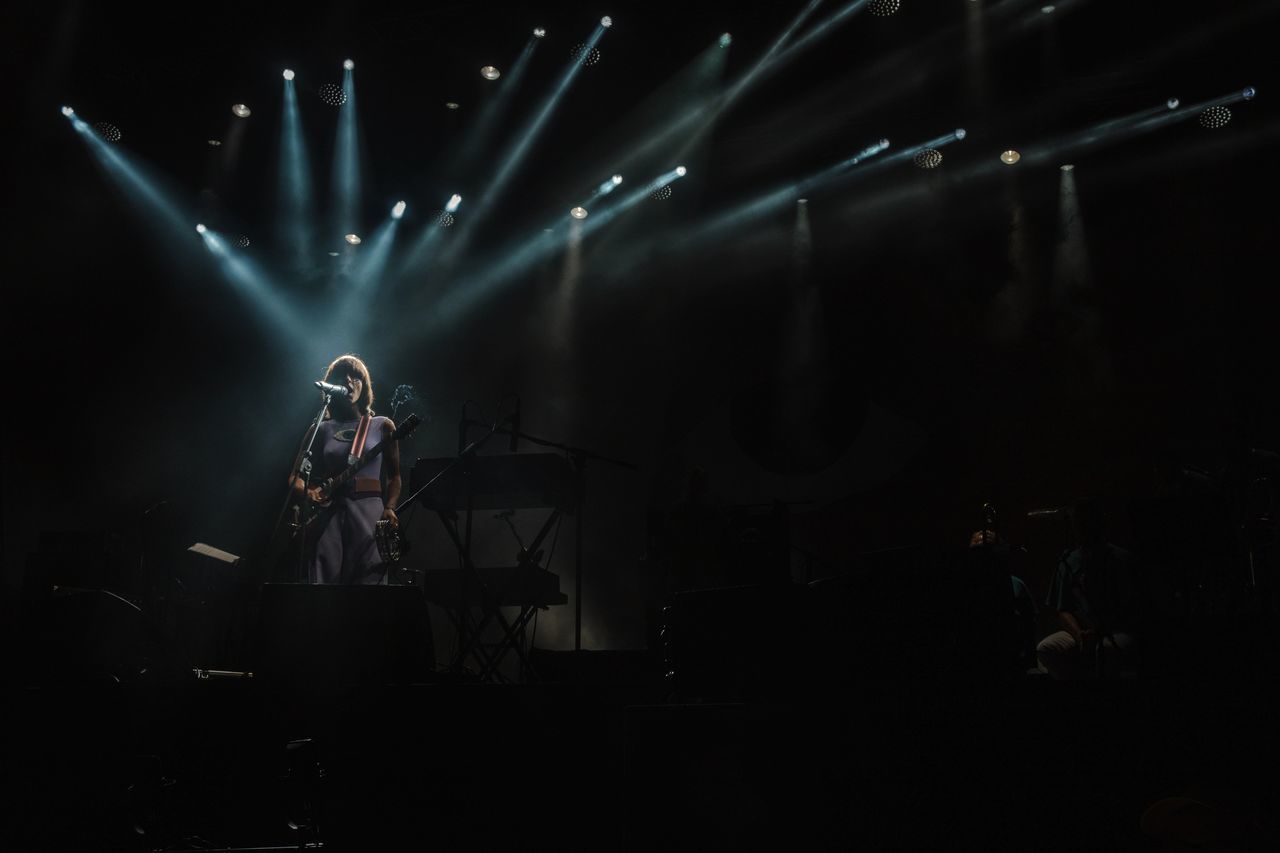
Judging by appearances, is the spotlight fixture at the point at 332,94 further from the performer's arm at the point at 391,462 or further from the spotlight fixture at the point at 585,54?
the performer's arm at the point at 391,462

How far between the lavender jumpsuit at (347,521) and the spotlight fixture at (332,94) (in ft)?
10.6

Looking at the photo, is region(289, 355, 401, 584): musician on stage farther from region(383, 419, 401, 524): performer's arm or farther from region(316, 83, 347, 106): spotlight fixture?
region(316, 83, 347, 106): spotlight fixture

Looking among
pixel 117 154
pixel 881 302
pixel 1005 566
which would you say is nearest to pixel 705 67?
pixel 881 302

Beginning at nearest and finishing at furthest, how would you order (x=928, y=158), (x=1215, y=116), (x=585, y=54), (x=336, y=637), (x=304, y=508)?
(x=336, y=637) → (x=304, y=508) → (x=585, y=54) → (x=1215, y=116) → (x=928, y=158)

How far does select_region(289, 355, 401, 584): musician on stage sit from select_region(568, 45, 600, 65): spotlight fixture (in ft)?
10.6

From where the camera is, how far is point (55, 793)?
9.90ft

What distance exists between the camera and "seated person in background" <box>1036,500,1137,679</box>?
511 centimetres

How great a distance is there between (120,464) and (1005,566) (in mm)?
7687

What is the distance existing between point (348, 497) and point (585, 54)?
392 centimetres

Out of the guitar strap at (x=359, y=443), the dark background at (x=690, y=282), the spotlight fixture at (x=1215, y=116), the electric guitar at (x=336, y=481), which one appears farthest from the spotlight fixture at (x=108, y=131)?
the spotlight fixture at (x=1215, y=116)

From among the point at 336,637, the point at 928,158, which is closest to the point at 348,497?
the point at 336,637

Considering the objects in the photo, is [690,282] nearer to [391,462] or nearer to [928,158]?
[928,158]

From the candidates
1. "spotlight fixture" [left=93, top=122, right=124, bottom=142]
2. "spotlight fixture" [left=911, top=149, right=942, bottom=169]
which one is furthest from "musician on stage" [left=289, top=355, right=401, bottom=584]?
"spotlight fixture" [left=911, top=149, right=942, bottom=169]

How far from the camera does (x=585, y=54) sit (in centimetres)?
707
